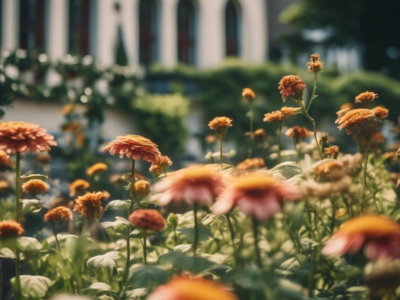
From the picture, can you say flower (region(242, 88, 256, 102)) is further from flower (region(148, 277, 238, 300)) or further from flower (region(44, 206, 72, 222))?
flower (region(148, 277, 238, 300))

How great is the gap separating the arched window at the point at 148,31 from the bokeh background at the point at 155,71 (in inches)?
0.7

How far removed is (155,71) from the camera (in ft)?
27.2

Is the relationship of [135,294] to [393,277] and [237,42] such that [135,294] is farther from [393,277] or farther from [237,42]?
[237,42]

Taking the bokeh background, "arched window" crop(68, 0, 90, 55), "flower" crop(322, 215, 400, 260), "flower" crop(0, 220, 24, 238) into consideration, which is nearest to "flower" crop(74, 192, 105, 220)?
"flower" crop(0, 220, 24, 238)

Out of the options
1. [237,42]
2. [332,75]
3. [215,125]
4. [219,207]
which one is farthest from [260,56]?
[219,207]

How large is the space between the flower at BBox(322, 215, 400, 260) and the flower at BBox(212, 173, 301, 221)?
0.37 ft

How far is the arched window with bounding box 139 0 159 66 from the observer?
9648 mm

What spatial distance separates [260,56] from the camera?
1102 centimetres

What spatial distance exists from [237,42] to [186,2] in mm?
1407

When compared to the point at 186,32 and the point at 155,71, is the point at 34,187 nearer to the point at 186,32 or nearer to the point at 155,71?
the point at 155,71

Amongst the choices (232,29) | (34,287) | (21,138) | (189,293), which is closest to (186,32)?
(232,29)

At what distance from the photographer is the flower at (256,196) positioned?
2.78ft

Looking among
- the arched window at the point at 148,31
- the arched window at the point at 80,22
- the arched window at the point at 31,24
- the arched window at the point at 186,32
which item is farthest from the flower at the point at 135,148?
the arched window at the point at 186,32

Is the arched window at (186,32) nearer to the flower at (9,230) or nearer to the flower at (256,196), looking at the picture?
the flower at (9,230)
